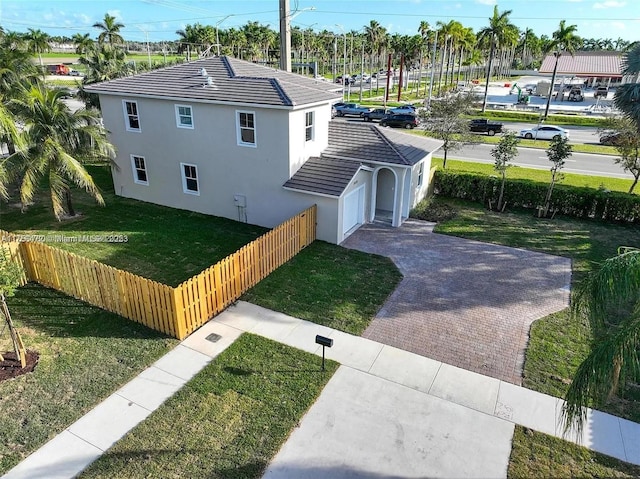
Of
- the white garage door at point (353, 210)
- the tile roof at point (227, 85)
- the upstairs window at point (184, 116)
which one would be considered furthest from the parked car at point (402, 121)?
the upstairs window at point (184, 116)

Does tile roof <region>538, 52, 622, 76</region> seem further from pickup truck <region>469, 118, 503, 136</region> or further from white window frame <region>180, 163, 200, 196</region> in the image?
white window frame <region>180, 163, 200, 196</region>

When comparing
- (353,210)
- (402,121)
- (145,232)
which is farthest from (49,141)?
(402,121)

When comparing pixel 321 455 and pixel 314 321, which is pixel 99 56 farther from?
pixel 321 455

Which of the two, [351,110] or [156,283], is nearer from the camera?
[156,283]

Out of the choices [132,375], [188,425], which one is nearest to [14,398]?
[132,375]

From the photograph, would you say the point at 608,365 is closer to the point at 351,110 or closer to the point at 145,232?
the point at 145,232

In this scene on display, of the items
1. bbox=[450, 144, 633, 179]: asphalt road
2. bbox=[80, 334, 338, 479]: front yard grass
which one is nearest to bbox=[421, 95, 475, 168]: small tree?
bbox=[450, 144, 633, 179]: asphalt road
